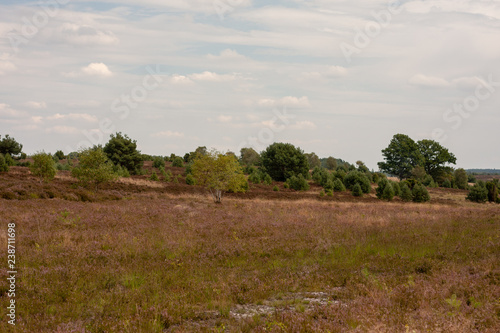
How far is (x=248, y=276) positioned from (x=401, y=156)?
3693 inches

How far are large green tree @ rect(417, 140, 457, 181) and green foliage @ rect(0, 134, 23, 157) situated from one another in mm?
91364

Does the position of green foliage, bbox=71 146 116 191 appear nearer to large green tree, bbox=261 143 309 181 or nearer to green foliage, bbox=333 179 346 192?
green foliage, bbox=333 179 346 192

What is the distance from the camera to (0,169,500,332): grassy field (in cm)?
640

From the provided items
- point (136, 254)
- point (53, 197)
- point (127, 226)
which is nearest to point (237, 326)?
point (136, 254)

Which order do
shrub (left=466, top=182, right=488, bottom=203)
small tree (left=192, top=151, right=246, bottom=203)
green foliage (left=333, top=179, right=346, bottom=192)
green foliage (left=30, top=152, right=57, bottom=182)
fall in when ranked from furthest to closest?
green foliage (left=333, top=179, right=346, bottom=192) < shrub (left=466, top=182, right=488, bottom=203) < small tree (left=192, top=151, right=246, bottom=203) < green foliage (left=30, top=152, right=57, bottom=182)

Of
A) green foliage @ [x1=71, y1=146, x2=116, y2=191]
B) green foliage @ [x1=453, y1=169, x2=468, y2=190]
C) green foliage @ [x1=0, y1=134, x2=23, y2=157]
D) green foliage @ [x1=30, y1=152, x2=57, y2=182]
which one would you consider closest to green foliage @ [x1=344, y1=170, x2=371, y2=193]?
green foliage @ [x1=71, y1=146, x2=116, y2=191]

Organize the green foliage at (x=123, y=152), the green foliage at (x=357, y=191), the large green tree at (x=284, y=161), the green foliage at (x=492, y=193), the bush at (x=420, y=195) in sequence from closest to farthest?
the bush at (x=420, y=195)
the green foliage at (x=357, y=191)
the green foliage at (x=492, y=193)
the green foliage at (x=123, y=152)
the large green tree at (x=284, y=161)

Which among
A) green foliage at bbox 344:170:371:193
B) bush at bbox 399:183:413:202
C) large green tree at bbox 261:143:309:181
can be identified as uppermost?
large green tree at bbox 261:143:309:181

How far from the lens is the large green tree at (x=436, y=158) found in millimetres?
93606

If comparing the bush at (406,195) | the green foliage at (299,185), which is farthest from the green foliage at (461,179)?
the green foliage at (299,185)

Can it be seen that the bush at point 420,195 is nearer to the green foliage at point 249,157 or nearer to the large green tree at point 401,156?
the large green tree at point 401,156

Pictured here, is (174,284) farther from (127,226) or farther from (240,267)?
(127,226)

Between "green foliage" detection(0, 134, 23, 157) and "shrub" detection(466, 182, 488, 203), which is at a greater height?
"green foliage" detection(0, 134, 23, 157)

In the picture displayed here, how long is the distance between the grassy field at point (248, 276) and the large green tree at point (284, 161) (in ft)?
175
